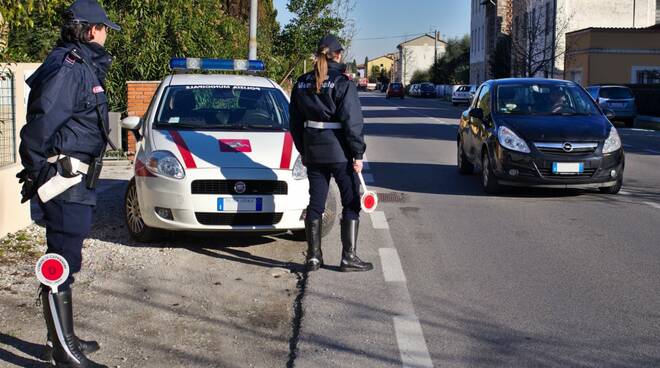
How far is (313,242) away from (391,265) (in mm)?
752

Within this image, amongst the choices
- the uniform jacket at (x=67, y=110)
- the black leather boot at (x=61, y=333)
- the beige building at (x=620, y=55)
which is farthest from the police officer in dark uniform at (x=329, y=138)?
the beige building at (x=620, y=55)

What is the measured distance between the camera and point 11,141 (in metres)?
8.56

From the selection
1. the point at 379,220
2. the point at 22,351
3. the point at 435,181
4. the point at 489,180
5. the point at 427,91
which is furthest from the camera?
the point at 427,91

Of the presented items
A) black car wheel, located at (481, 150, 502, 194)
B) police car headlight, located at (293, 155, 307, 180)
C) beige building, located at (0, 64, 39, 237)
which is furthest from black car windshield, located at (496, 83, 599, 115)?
beige building, located at (0, 64, 39, 237)

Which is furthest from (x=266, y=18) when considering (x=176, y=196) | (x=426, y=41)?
(x=426, y=41)

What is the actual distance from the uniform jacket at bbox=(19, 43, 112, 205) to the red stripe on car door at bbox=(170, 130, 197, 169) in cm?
279

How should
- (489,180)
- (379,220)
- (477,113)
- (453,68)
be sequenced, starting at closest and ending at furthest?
(379,220), (489,180), (477,113), (453,68)

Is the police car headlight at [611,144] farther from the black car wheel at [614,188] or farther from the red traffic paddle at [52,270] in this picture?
the red traffic paddle at [52,270]

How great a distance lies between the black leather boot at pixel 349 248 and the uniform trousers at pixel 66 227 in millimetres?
2689

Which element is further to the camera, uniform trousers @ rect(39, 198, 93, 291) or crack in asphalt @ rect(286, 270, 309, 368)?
crack in asphalt @ rect(286, 270, 309, 368)

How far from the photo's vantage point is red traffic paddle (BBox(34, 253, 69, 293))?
14.9 ft

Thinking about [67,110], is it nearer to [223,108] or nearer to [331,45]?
[331,45]

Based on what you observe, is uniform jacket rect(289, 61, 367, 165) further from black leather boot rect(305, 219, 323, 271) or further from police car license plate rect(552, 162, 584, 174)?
police car license plate rect(552, 162, 584, 174)

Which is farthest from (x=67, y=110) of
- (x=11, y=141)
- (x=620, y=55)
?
(x=620, y=55)
